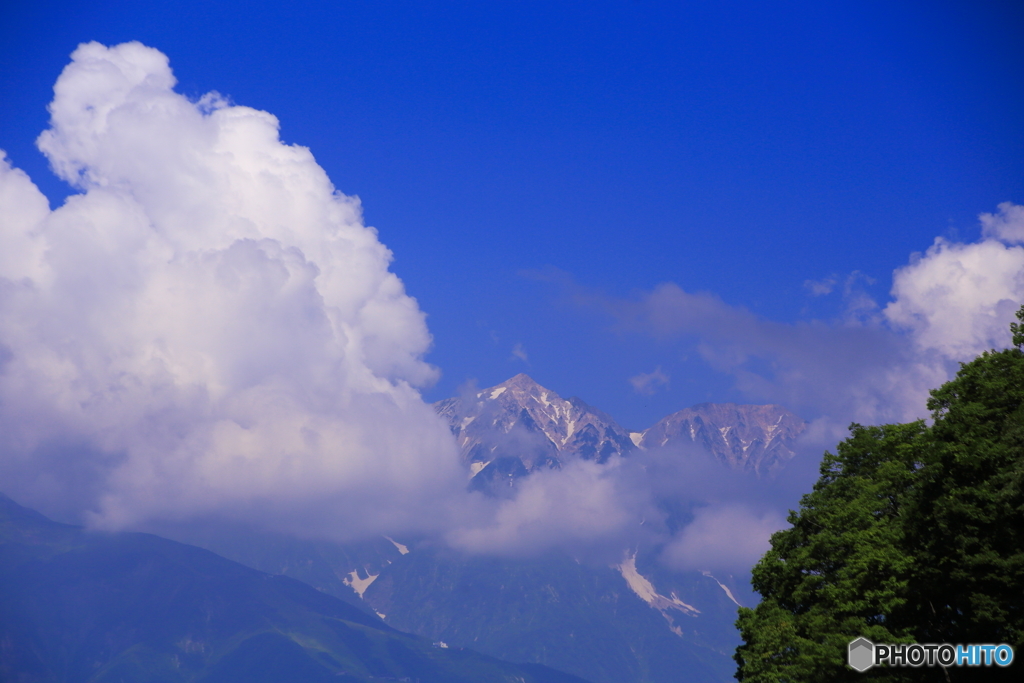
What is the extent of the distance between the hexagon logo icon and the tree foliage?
596 millimetres

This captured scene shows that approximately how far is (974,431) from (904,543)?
25.0 ft

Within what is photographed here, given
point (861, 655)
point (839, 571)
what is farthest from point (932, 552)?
point (839, 571)

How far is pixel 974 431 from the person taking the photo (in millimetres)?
41719

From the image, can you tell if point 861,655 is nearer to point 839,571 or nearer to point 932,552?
point 932,552

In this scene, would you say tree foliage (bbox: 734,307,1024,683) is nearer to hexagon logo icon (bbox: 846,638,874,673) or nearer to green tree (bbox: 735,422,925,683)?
green tree (bbox: 735,422,925,683)

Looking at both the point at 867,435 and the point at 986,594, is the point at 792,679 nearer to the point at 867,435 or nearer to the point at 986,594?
the point at 986,594

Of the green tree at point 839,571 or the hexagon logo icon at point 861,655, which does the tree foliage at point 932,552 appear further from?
the hexagon logo icon at point 861,655

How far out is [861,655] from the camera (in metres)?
44.8

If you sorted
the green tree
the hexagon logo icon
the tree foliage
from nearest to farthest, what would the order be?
the tree foliage → the hexagon logo icon → the green tree

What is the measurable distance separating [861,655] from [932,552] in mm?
6484

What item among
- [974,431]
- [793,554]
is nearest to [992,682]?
[974,431]

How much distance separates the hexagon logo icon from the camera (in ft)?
146

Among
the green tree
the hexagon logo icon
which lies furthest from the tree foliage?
the hexagon logo icon

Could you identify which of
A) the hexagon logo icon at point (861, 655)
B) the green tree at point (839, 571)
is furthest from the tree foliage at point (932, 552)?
the hexagon logo icon at point (861, 655)
